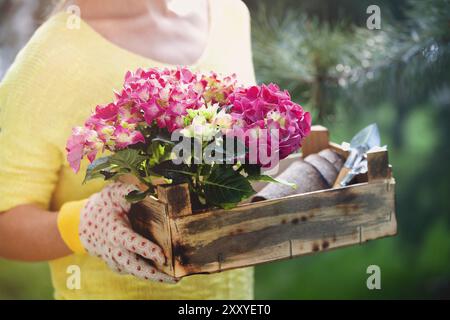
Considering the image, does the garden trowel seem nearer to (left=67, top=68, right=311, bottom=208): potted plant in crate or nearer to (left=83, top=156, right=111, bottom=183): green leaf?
(left=67, top=68, right=311, bottom=208): potted plant in crate

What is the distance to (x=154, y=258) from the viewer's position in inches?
29.6

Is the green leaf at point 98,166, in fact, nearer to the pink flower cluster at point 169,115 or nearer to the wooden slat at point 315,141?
the pink flower cluster at point 169,115

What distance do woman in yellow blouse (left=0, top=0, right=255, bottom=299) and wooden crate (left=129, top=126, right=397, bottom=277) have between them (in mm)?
153

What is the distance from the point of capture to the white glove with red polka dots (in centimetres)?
76

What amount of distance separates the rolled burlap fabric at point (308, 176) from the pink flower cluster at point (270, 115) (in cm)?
10

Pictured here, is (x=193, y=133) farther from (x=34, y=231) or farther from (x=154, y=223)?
(x=34, y=231)

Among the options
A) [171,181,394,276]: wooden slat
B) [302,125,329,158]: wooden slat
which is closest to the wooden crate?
[171,181,394,276]: wooden slat

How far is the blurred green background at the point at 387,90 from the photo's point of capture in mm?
1104

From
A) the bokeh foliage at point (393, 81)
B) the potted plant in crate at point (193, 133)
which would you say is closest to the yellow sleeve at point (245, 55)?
the bokeh foliage at point (393, 81)

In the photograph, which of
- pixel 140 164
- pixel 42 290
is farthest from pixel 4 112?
pixel 42 290

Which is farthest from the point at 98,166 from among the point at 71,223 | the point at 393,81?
the point at 393,81

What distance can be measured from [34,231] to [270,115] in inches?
14.4

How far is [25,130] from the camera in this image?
88 centimetres
